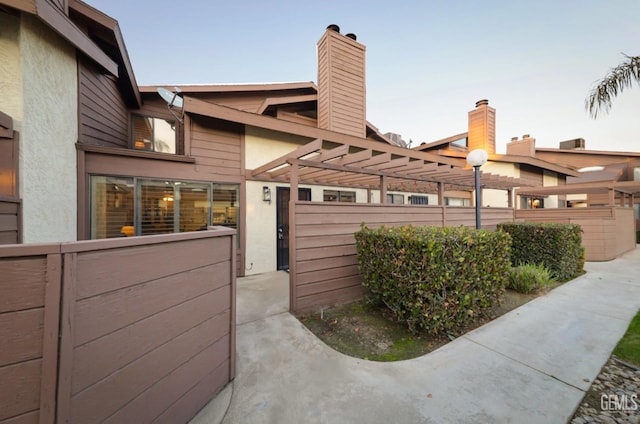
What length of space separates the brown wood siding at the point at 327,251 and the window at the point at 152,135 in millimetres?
5596

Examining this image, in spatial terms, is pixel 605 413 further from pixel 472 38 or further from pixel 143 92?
pixel 143 92

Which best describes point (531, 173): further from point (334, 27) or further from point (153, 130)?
point (153, 130)

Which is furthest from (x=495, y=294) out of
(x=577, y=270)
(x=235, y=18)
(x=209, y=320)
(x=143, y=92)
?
(x=235, y=18)

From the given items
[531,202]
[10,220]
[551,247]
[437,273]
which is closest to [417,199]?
[551,247]

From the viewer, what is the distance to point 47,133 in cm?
327

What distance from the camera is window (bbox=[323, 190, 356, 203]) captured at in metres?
7.17

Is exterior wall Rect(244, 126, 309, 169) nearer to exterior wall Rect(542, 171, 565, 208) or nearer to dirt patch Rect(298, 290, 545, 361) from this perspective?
dirt patch Rect(298, 290, 545, 361)

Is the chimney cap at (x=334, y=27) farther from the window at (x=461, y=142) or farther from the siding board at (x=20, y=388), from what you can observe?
the siding board at (x=20, y=388)

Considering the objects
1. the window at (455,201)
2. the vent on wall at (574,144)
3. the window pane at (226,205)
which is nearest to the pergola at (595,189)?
the window at (455,201)

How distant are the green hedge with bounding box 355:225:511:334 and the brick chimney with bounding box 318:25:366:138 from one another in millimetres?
4834

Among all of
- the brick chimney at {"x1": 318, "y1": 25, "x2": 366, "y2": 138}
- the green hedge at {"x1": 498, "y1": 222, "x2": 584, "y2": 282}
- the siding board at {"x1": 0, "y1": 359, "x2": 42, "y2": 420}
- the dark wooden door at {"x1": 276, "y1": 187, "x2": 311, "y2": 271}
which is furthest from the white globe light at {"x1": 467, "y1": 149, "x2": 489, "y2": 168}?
the siding board at {"x1": 0, "y1": 359, "x2": 42, "y2": 420}

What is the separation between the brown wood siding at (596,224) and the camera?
23.3 feet

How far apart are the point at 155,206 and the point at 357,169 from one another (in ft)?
14.1

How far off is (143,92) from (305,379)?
336 inches
